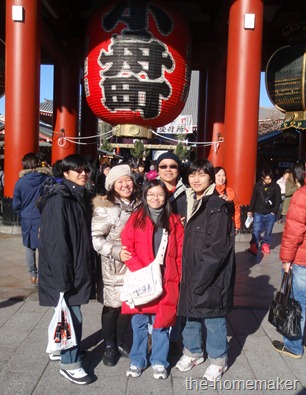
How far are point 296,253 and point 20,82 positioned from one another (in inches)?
260

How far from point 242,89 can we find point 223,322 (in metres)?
5.92

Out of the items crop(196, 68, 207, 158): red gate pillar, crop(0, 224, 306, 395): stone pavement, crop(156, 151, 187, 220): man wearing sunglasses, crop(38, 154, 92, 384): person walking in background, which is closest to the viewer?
crop(38, 154, 92, 384): person walking in background

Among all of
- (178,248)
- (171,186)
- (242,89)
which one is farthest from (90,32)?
(178,248)

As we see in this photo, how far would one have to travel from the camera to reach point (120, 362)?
2893 millimetres

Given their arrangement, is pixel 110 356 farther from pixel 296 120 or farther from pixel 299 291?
pixel 296 120

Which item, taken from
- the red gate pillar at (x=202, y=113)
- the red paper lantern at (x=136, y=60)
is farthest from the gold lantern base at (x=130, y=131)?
the red gate pillar at (x=202, y=113)

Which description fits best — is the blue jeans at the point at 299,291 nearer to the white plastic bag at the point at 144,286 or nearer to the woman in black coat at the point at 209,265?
the woman in black coat at the point at 209,265

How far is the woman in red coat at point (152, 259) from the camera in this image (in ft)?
8.47

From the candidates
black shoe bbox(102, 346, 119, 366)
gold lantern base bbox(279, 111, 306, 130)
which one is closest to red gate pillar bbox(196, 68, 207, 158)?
gold lantern base bbox(279, 111, 306, 130)

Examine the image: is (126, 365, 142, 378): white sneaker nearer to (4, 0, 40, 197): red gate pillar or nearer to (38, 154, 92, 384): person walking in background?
(38, 154, 92, 384): person walking in background

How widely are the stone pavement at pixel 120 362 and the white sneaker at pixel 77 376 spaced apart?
4 centimetres

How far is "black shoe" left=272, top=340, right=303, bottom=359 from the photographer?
3030 mm

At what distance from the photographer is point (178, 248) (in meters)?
2.69

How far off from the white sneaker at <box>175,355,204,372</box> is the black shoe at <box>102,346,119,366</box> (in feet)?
1.51
